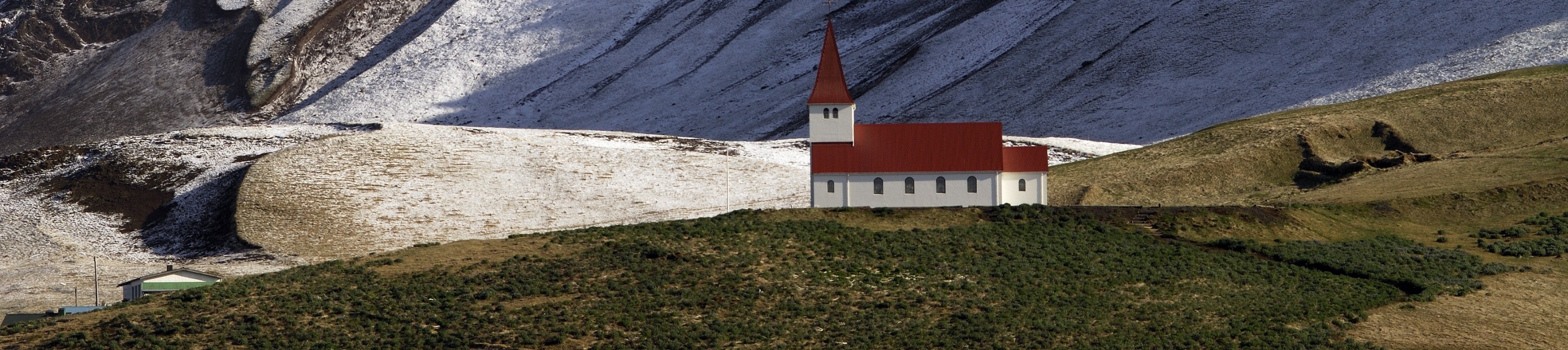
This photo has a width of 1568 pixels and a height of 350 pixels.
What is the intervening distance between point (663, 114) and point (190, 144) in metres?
36.5

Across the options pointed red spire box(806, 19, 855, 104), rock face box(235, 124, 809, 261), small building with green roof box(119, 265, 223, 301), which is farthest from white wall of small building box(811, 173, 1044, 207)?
small building with green roof box(119, 265, 223, 301)

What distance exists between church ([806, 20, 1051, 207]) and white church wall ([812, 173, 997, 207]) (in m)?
0.02

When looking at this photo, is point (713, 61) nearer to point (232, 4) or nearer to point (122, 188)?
point (232, 4)

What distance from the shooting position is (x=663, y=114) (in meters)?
100

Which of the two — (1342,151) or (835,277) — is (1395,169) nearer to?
(1342,151)

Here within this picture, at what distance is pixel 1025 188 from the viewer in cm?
4800

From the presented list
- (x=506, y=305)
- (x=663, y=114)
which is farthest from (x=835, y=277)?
(x=663, y=114)

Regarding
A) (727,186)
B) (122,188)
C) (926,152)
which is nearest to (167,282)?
(926,152)

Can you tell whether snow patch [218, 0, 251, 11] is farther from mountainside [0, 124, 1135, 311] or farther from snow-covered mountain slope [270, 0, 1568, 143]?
mountainside [0, 124, 1135, 311]

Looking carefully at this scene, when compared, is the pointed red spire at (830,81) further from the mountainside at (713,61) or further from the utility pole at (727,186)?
the mountainside at (713,61)

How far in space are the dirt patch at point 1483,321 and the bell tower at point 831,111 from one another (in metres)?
17.7

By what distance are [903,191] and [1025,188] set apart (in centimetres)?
404

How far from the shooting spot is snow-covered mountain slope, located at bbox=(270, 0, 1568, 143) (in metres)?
79.5

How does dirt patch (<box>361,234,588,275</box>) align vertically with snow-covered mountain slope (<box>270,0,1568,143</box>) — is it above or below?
below
